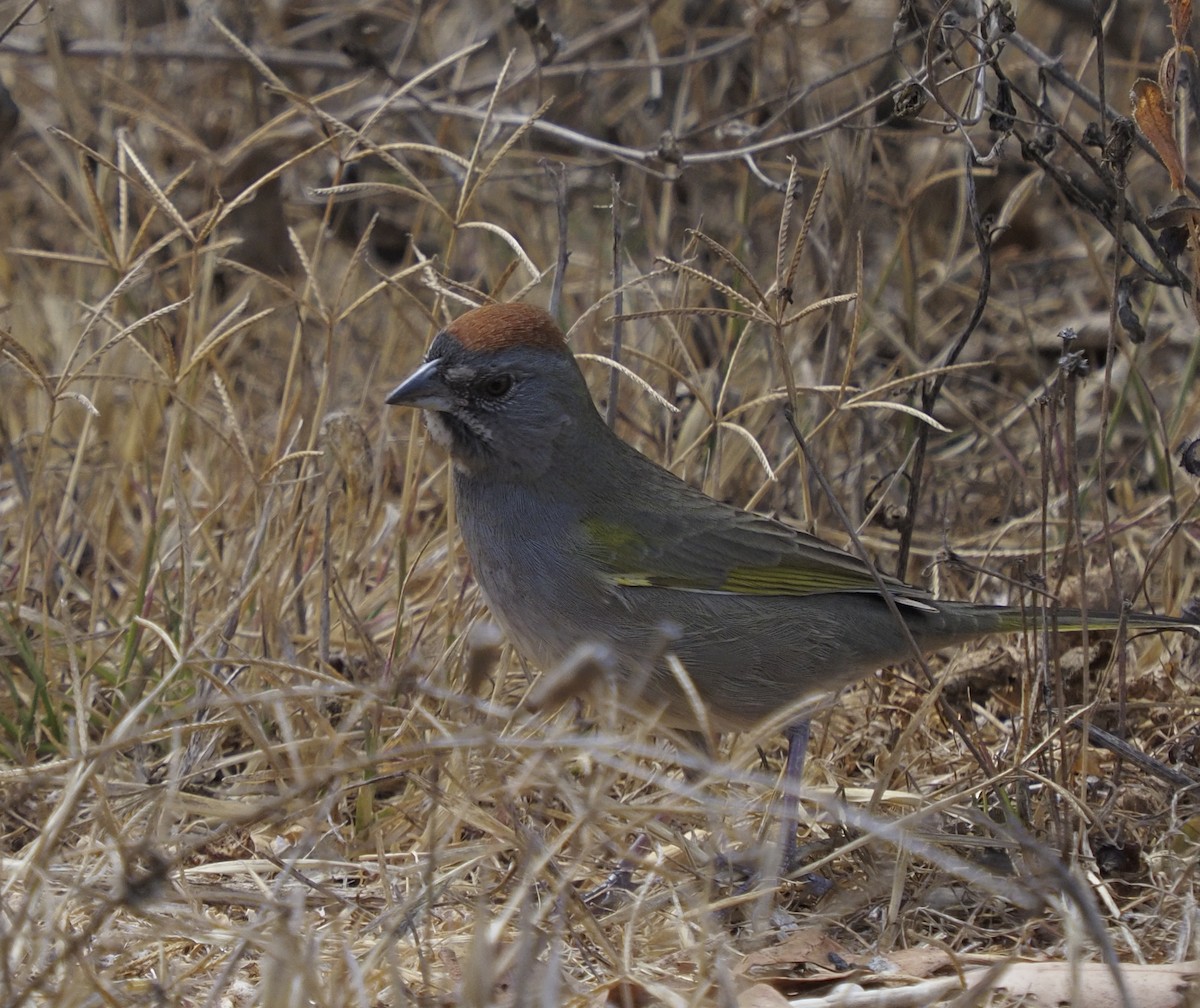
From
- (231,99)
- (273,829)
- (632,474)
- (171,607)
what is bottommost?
(273,829)

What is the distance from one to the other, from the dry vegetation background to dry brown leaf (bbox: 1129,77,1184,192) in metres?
0.14

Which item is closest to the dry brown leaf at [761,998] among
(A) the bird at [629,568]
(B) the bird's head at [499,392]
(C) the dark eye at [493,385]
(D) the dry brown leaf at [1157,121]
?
(A) the bird at [629,568]

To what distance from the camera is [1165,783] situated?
381 cm

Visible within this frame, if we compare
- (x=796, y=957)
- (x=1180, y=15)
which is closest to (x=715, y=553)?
(x=796, y=957)

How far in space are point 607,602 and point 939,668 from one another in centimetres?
136

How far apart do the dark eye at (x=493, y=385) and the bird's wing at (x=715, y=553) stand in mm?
398

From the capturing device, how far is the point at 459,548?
476cm

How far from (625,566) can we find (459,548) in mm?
971

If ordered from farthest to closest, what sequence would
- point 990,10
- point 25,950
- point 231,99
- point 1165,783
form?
point 231,99
point 1165,783
point 990,10
point 25,950

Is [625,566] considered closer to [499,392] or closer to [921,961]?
[499,392]

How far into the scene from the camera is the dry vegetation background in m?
3.02

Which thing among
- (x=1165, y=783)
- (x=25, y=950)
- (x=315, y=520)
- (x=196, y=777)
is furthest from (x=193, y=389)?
(x=1165, y=783)

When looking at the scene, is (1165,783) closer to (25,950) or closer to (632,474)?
(632,474)

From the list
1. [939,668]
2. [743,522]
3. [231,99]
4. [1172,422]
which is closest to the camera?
[743,522]
